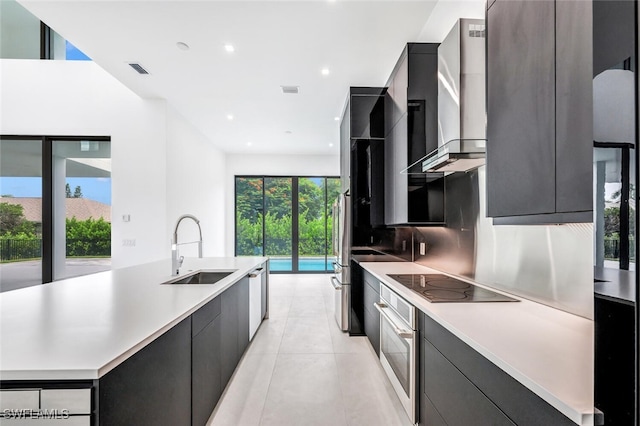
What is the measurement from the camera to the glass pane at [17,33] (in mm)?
4777

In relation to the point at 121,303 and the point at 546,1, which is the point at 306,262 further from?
the point at 546,1

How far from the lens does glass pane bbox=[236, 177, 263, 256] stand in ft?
26.1

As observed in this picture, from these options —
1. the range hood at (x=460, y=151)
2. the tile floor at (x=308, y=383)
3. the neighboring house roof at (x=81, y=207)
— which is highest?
the range hood at (x=460, y=151)

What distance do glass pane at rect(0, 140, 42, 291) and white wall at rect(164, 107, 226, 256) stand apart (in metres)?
1.98

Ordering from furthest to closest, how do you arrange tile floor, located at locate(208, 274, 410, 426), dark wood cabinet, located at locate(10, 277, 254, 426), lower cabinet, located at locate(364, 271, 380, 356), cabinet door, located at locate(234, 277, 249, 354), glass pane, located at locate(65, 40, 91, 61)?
glass pane, located at locate(65, 40, 91, 61) < lower cabinet, located at locate(364, 271, 380, 356) < cabinet door, located at locate(234, 277, 249, 354) < tile floor, located at locate(208, 274, 410, 426) < dark wood cabinet, located at locate(10, 277, 254, 426)

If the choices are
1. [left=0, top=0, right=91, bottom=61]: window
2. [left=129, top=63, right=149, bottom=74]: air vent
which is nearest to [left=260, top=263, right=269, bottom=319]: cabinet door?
[left=129, top=63, right=149, bottom=74]: air vent

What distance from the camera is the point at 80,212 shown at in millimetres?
4750

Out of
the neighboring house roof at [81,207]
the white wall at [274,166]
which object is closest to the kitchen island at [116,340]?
the neighboring house roof at [81,207]

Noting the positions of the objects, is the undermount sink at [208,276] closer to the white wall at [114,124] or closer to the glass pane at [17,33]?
the white wall at [114,124]

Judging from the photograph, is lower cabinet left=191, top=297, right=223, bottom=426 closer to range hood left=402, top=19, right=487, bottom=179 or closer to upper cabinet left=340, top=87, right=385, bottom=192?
range hood left=402, top=19, right=487, bottom=179

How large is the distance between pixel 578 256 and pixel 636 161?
1.03 meters

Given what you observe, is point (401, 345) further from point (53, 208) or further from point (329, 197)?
point (329, 197)

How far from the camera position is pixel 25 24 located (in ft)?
16.1

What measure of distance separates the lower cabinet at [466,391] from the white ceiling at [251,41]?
226 centimetres
